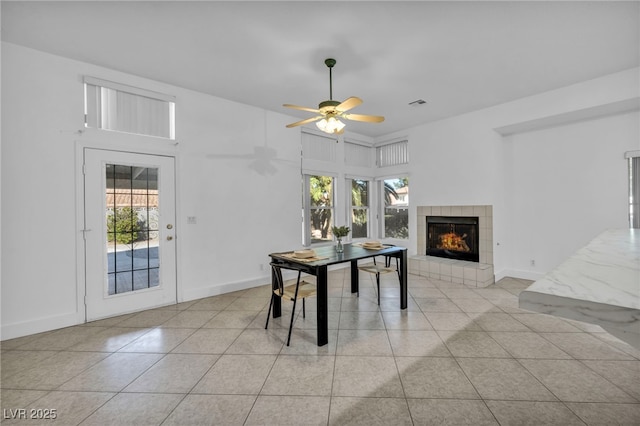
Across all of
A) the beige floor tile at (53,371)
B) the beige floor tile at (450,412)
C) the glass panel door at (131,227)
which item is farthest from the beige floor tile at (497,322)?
the glass panel door at (131,227)

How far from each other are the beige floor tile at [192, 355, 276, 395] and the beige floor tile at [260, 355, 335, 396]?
0.07 m

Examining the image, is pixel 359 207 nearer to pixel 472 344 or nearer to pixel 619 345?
pixel 472 344

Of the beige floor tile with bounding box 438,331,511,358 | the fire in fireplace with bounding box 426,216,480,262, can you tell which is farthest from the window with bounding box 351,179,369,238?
the beige floor tile with bounding box 438,331,511,358

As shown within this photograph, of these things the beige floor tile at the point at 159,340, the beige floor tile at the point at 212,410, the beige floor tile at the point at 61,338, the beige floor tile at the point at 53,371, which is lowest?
the beige floor tile at the point at 212,410

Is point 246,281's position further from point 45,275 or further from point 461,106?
point 461,106

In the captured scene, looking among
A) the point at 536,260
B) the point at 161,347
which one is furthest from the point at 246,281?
the point at 536,260

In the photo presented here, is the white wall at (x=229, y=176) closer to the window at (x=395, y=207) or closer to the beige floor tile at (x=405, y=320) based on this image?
the window at (x=395, y=207)

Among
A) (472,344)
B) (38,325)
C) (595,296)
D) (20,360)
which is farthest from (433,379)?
(38,325)

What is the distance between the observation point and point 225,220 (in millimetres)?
4137

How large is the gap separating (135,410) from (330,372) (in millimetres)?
1328

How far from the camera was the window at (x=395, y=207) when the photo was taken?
5.90 meters

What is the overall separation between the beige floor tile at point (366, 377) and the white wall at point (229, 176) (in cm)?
252

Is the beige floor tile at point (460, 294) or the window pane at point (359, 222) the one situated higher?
the window pane at point (359, 222)

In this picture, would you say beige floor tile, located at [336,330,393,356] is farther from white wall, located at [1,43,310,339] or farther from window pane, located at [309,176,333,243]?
window pane, located at [309,176,333,243]
